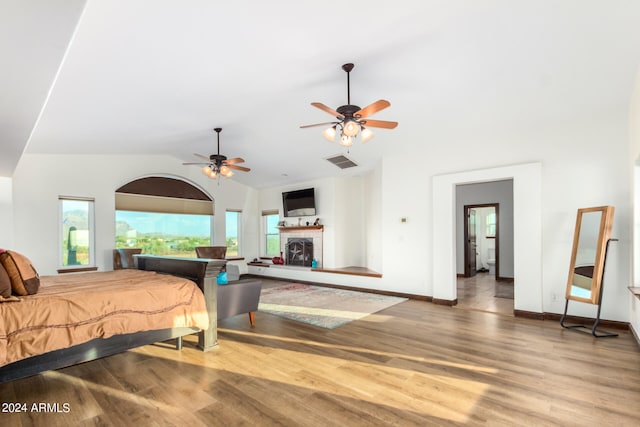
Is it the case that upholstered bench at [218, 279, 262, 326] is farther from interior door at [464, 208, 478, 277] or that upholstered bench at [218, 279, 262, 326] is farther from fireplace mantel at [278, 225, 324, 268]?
interior door at [464, 208, 478, 277]

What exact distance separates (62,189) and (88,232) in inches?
38.1

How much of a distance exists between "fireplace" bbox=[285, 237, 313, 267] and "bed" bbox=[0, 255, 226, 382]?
458 cm

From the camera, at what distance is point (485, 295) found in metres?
6.36

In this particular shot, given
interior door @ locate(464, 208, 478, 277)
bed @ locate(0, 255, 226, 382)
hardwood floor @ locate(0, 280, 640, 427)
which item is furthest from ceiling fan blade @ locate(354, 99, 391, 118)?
interior door @ locate(464, 208, 478, 277)

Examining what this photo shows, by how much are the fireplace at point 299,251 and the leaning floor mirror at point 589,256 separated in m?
5.28

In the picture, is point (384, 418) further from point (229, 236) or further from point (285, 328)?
point (229, 236)

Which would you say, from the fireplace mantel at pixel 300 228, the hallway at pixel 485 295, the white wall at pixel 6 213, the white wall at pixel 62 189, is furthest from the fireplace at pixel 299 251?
the white wall at pixel 6 213

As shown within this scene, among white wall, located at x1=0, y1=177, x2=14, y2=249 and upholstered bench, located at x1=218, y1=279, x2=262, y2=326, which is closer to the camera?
upholstered bench, located at x1=218, y1=279, x2=262, y2=326

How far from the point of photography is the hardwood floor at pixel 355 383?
223 cm

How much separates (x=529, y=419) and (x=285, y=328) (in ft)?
9.14

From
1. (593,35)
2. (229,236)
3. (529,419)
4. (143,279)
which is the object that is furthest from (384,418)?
(229,236)

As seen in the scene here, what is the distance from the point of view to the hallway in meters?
5.34

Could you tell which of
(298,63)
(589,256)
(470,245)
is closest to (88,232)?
(298,63)

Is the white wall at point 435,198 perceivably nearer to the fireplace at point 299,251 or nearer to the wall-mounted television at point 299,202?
the wall-mounted television at point 299,202
